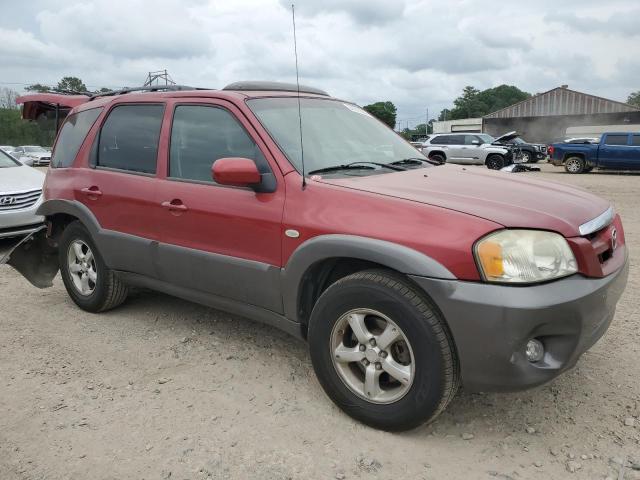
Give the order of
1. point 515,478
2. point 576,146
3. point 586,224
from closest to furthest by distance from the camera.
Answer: point 515,478 < point 586,224 < point 576,146

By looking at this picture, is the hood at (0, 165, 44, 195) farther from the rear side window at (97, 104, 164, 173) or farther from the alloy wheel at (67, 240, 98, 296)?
the rear side window at (97, 104, 164, 173)

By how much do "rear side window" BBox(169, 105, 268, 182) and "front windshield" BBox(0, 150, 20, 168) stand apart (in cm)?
585

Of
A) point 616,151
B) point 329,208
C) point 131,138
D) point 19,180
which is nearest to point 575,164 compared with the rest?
point 616,151

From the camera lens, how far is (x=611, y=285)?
104 inches

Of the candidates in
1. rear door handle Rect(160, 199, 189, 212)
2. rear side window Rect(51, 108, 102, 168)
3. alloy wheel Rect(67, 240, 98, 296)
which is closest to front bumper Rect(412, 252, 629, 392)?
rear door handle Rect(160, 199, 189, 212)

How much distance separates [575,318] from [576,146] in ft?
66.3

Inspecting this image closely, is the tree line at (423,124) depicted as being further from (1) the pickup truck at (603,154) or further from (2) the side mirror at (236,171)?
(2) the side mirror at (236,171)

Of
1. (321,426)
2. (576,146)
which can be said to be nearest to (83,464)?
(321,426)

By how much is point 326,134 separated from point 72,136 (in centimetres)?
239

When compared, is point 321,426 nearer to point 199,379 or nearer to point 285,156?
point 199,379

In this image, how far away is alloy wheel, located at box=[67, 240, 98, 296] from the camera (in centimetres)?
444

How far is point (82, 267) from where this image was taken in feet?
14.8

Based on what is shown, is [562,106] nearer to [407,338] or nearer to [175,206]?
[175,206]

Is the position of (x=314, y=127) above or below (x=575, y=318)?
above
